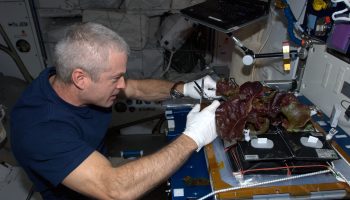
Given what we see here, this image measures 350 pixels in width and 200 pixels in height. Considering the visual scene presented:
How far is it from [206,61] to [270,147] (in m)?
1.79

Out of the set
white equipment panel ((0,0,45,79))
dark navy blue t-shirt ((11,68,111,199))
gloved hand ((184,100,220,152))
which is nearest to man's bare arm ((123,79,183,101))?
dark navy blue t-shirt ((11,68,111,199))

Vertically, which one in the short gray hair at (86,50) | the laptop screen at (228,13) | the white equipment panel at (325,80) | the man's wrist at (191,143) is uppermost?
the laptop screen at (228,13)

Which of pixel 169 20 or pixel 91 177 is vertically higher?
pixel 169 20

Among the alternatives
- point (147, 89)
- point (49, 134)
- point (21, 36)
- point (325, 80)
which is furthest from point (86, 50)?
point (21, 36)

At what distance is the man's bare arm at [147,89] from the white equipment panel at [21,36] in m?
1.40

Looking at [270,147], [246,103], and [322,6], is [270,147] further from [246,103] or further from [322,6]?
[322,6]

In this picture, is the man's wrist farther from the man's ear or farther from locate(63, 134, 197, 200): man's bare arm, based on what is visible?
the man's ear

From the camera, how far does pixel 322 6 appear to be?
3.73ft

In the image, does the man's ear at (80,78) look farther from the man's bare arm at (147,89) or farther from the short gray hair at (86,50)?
the man's bare arm at (147,89)

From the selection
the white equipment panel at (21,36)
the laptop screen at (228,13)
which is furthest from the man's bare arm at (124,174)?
the white equipment panel at (21,36)

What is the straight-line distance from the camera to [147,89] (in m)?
1.60

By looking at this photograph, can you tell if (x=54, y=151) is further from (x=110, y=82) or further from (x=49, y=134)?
(x=110, y=82)

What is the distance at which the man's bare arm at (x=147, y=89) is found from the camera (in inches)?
62.6

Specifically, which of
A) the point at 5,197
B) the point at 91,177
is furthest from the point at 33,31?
the point at 91,177
